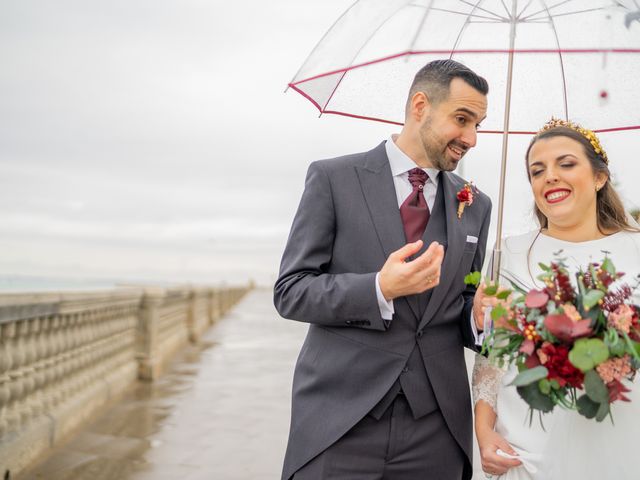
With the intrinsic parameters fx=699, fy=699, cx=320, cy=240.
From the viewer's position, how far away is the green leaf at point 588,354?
1930 millimetres

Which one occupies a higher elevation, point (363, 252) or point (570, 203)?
point (570, 203)

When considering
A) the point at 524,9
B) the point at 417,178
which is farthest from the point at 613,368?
the point at 524,9

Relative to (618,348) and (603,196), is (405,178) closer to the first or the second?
(603,196)

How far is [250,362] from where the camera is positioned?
13172mm

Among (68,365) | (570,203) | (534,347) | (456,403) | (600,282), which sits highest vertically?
(570,203)

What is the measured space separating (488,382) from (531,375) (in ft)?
2.67

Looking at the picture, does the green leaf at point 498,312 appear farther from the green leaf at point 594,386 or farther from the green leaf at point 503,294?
the green leaf at point 594,386

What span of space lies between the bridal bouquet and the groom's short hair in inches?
38.3

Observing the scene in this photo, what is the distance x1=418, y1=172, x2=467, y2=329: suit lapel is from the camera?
2691 millimetres

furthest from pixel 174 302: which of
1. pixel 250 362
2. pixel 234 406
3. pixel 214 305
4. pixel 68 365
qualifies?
pixel 214 305

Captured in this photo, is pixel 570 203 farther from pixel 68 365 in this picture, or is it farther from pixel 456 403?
pixel 68 365

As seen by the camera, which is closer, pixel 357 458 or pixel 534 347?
pixel 534 347

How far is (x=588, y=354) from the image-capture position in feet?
6.38

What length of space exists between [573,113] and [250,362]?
35.1 feet
